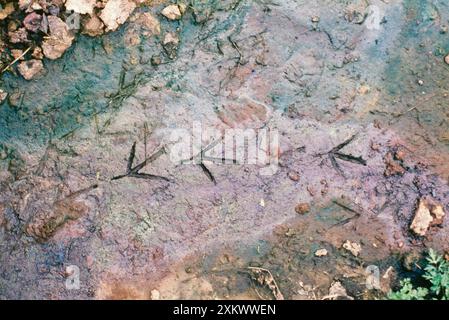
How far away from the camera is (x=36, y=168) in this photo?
3.17 meters

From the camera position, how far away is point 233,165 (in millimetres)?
3156

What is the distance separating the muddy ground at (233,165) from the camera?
3.08 metres

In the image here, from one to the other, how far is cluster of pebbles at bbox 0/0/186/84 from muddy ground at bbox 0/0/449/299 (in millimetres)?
82

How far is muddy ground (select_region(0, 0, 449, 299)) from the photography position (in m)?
3.08

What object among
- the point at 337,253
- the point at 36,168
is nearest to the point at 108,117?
the point at 36,168

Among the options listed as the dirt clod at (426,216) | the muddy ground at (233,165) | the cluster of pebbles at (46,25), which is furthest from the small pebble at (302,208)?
the cluster of pebbles at (46,25)

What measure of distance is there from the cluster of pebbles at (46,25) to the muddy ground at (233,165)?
0.08 meters

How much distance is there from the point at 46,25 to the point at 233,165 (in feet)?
5.58
